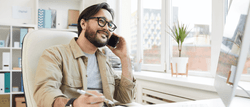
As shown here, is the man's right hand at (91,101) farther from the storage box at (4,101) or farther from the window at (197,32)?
the storage box at (4,101)

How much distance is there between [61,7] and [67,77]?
2455 mm

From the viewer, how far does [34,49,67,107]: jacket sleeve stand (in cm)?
93

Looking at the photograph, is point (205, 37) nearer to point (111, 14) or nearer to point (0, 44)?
point (111, 14)

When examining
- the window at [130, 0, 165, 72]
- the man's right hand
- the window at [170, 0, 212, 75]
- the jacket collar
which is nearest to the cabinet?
the window at [130, 0, 165, 72]

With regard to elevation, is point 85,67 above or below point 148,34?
below

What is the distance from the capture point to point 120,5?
3256mm

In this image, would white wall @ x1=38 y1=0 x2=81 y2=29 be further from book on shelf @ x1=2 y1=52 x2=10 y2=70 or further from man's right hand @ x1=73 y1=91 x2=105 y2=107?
man's right hand @ x1=73 y1=91 x2=105 y2=107

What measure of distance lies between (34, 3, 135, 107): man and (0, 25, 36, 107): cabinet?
1821mm

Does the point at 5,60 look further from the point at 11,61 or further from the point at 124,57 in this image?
the point at 124,57

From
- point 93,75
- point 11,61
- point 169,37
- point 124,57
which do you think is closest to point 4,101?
point 11,61

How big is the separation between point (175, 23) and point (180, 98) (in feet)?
3.01

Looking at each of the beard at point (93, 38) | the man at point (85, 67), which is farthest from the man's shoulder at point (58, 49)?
the beard at point (93, 38)

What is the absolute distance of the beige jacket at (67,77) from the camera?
3.17 ft

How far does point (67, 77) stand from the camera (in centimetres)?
111
